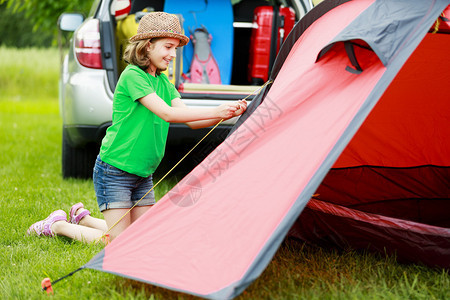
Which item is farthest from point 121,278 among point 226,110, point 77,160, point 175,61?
point 77,160

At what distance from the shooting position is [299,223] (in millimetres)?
2859

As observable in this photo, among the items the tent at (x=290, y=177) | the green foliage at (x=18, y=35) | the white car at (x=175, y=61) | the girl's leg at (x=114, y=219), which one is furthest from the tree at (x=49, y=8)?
the green foliage at (x=18, y=35)

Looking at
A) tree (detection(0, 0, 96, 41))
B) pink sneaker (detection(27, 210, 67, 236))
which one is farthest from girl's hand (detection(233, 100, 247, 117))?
tree (detection(0, 0, 96, 41))

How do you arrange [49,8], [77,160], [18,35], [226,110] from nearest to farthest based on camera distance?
[226,110]
[77,160]
[49,8]
[18,35]

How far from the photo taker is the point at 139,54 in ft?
8.75

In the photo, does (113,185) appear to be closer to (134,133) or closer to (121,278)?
(134,133)

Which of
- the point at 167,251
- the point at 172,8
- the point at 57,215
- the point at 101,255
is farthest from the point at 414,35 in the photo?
the point at 172,8

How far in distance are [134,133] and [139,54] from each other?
1.20 ft

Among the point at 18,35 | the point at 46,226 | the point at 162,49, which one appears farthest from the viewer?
the point at 18,35

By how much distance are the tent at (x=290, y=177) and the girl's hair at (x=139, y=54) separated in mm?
512

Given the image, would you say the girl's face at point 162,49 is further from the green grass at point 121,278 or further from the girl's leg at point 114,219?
the green grass at point 121,278

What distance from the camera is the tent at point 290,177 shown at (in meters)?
1.94

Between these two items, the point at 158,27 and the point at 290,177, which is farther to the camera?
the point at 158,27

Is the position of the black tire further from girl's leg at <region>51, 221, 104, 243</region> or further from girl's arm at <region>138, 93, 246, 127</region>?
girl's arm at <region>138, 93, 246, 127</region>
